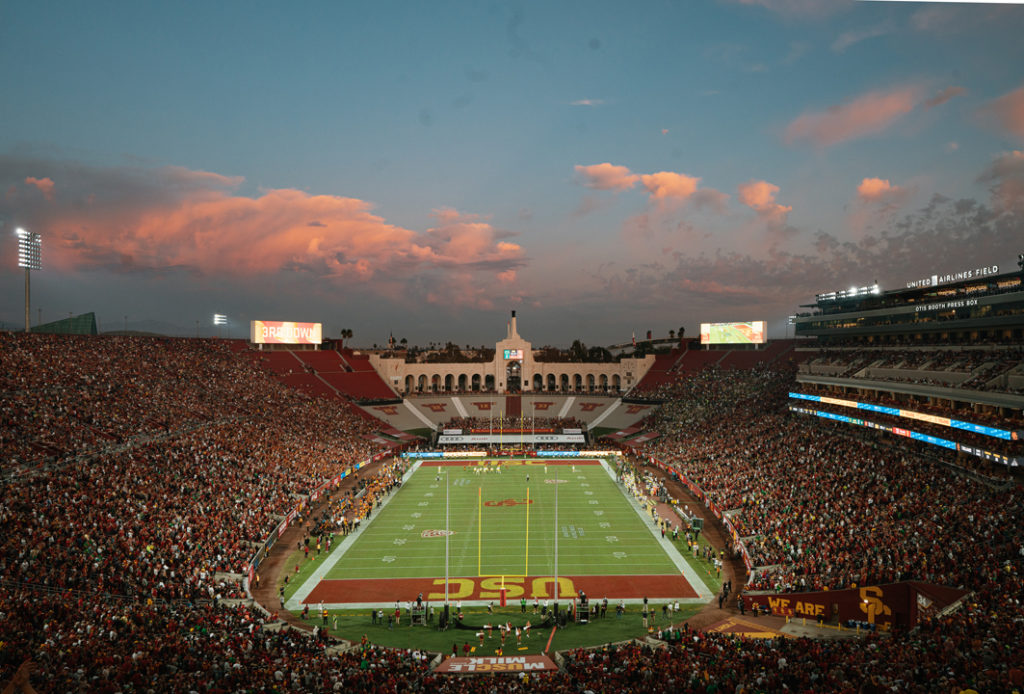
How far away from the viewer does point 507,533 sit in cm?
3372

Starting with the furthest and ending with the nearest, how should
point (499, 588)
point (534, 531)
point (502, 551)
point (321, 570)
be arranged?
point (534, 531) → point (502, 551) → point (321, 570) → point (499, 588)

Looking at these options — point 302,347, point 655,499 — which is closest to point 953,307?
point 655,499

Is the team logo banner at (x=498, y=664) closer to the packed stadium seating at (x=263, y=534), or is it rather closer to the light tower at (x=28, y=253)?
the packed stadium seating at (x=263, y=534)

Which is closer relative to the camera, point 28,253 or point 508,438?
point 28,253

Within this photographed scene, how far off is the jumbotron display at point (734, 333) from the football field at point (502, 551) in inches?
1676

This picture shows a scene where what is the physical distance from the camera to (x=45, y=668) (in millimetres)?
13227

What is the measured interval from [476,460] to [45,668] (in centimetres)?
4334

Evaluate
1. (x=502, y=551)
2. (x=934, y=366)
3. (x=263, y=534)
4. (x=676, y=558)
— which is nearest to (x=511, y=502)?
(x=502, y=551)

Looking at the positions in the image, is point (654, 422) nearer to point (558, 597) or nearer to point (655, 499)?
point (655, 499)

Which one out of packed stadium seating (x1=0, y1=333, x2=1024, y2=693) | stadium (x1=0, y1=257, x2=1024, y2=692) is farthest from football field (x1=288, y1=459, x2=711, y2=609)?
packed stadium seating (x1=0, y1=333, x2=1024, y2=693)

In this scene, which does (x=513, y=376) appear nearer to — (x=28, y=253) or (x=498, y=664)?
(x=28, y=253)

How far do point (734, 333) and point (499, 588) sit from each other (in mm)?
63546

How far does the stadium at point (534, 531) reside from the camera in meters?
15.1

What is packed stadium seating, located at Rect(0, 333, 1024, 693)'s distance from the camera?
13.9 meters
